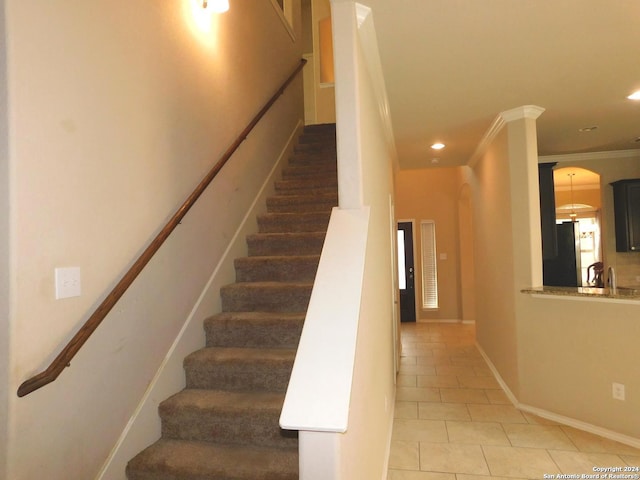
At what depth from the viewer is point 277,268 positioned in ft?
9.24

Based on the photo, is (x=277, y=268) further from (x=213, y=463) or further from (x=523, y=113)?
(x=523, y=113)

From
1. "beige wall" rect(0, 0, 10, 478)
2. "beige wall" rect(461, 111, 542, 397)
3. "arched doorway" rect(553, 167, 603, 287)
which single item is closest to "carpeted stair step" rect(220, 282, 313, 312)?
"beige wall" rect(0, 0, 10, 478)

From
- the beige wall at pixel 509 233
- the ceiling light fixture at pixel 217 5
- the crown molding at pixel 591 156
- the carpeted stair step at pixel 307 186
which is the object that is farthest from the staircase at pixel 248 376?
the crown molding at pixel 591 156

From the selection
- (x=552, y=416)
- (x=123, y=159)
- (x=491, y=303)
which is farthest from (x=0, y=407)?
(x=491, y=303)

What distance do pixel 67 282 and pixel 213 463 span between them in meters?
1.01

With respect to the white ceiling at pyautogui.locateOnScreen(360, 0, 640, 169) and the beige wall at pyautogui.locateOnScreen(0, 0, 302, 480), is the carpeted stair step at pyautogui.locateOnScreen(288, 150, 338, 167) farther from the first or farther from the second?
the beige wall at pyautogui.locateOnScreen(0, 0, 302, 480)

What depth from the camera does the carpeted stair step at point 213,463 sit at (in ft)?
5.45

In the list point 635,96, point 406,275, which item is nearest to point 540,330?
point 635,96

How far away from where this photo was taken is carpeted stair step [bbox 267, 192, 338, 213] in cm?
349

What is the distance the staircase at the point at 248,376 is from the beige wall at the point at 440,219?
4.33 meters

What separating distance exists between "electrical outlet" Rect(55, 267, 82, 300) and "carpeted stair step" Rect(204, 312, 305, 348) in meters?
1.01

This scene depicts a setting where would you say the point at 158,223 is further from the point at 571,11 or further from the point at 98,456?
the point at 571,11

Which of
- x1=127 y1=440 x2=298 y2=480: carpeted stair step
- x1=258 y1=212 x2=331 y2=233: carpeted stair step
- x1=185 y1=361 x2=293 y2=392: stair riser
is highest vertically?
x1=258 y1=212 x2=331 y2=233: carpeted stair step

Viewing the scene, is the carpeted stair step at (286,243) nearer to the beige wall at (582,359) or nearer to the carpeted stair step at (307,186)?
the carpeted stair step at (307,186)
